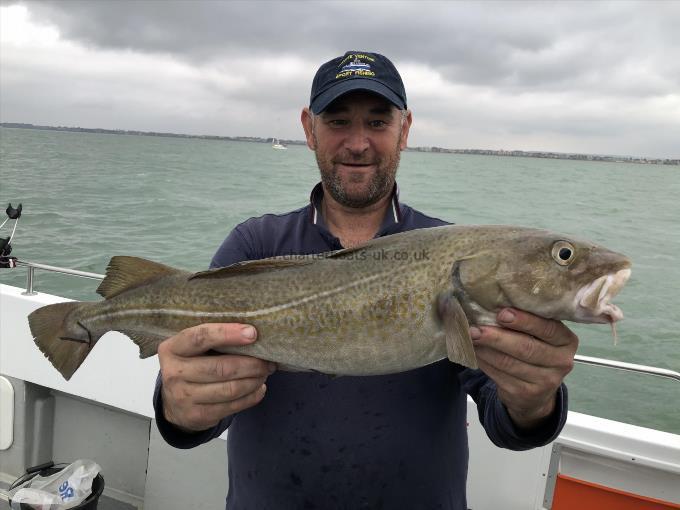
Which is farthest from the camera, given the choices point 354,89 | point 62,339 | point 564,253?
point 354,89

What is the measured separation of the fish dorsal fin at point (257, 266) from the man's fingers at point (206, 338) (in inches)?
13.2

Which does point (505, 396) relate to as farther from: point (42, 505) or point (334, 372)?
point (42, 505)

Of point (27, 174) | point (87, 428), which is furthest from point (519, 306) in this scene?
point (27, 174)

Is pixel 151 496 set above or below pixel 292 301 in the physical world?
below

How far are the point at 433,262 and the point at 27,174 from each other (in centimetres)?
4200

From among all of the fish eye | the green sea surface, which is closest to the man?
the fish eye

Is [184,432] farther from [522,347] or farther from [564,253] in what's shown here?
[564,253]

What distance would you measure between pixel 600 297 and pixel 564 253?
0.23 metres

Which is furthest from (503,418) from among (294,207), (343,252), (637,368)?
(294,207)

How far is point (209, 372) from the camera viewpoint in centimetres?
225

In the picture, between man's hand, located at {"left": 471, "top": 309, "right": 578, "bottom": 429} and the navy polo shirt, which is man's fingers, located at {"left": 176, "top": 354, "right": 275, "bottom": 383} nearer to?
the navy polo shirt

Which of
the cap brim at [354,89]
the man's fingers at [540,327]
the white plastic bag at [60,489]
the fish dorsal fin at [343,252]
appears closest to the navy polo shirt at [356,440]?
the man's fingers at [540,327]

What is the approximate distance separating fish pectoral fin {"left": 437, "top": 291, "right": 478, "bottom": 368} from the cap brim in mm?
1455

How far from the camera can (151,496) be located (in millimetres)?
4754
